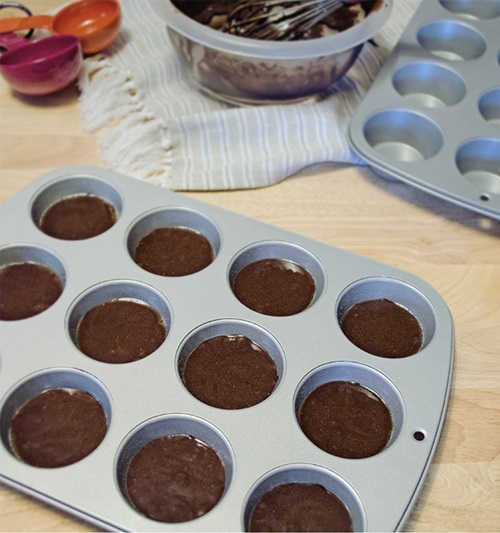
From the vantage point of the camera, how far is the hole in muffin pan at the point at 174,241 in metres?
1.04

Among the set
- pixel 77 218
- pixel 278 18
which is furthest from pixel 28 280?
pixel 278 18

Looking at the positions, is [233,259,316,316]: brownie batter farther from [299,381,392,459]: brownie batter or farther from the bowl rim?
the bowl rim

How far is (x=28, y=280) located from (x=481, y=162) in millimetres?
807

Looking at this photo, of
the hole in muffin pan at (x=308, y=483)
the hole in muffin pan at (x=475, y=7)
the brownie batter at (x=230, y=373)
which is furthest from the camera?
the hole in muffin pan at (x=475, y=7)

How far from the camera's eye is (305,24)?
1236mm

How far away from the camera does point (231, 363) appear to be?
36.2 inches

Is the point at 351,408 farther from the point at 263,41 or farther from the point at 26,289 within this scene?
the point at 263,41

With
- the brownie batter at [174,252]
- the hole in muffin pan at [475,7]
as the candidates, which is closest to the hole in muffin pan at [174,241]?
the brownie batter at [174,252]

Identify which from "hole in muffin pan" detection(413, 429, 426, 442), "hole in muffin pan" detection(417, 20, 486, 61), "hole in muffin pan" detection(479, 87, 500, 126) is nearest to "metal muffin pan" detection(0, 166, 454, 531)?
"hole in muffin pan" detection(413, 429, 426, 442)

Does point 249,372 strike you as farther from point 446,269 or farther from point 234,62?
point 234,62

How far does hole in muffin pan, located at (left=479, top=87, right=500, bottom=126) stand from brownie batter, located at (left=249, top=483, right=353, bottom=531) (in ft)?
2.63

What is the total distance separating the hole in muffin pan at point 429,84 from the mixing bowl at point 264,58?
0.17m

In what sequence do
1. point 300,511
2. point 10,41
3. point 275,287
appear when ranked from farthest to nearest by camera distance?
point 10,41 < point 275,287 < point 300,511

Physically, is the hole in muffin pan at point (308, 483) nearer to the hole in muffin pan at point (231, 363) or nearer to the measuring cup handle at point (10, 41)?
the hole in muffin pan at point (231, 363)
